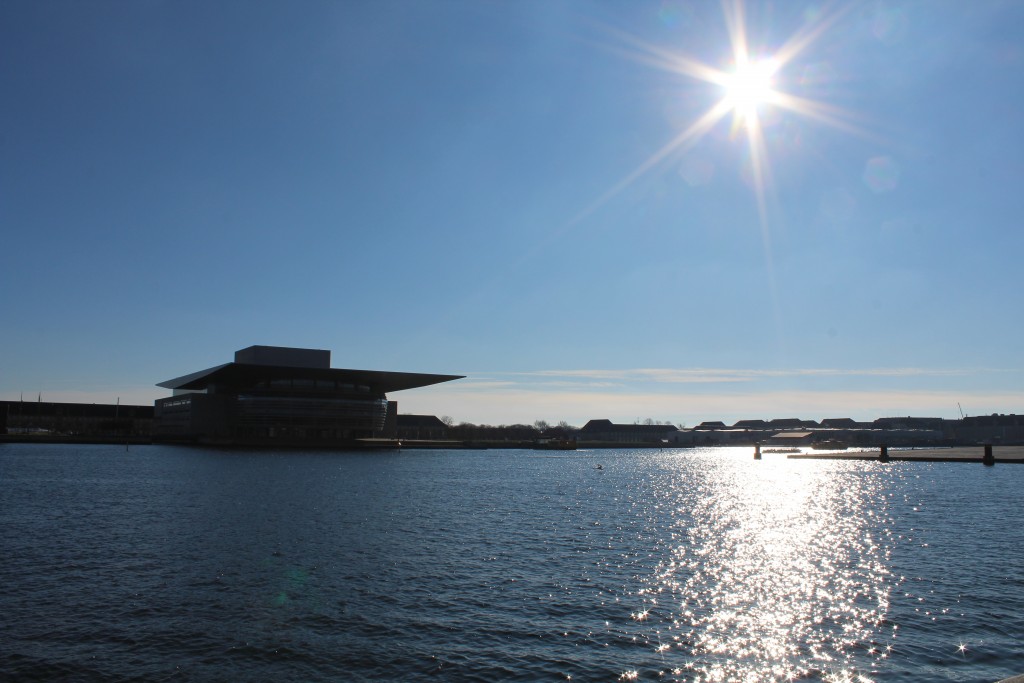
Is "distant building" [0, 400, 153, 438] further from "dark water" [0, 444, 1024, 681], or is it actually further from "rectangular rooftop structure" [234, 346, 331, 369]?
"dark water" [0, 444, 1024, 681]

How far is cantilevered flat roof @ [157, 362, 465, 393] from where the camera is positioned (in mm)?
127938

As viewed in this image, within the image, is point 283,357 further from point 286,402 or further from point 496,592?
point 496,592

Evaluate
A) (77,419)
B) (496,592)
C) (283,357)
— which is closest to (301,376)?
(283,357)

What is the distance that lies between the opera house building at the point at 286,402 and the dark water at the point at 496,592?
9495 cm

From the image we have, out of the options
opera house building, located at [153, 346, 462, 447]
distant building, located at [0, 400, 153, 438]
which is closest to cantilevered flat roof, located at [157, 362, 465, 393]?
opera house building, located at [153, 346, 462, 447]

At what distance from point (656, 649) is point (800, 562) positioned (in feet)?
38.2

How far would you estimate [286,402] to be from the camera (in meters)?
132

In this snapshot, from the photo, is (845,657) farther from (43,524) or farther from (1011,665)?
(43,524)

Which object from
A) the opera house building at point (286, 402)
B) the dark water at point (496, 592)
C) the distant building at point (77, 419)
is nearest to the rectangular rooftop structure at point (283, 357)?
the opera house building at point (286, 402)

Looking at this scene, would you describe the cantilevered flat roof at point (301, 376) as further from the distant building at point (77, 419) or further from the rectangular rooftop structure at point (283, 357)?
the distant building at point (77, 419)

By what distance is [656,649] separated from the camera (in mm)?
14422

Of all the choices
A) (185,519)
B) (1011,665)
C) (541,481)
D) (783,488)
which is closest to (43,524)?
(185,519)

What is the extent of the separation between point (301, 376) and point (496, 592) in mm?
122553

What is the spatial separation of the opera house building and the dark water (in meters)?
94.9
